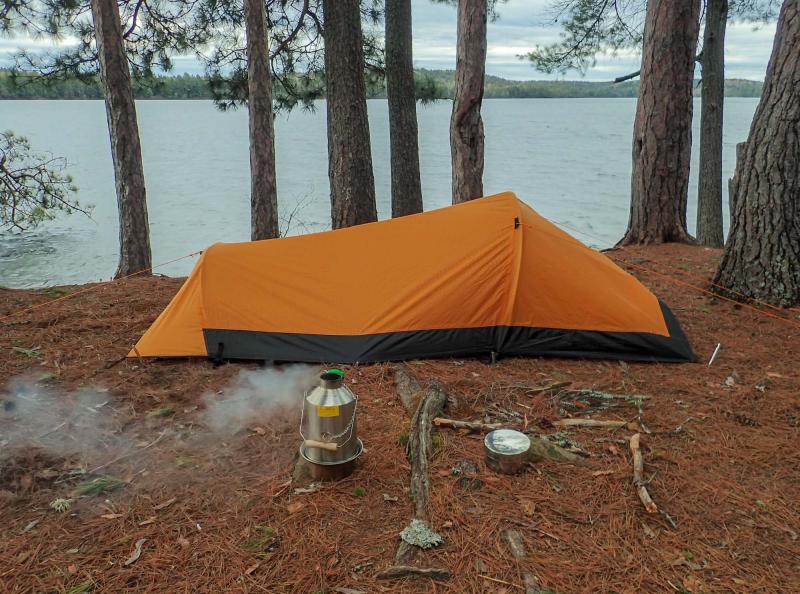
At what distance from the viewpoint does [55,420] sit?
133 inches

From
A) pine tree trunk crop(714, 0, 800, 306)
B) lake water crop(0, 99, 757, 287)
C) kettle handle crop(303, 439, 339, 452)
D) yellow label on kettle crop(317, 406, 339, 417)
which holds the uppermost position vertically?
pine tree trunk crop(714, 0, 800, 306)

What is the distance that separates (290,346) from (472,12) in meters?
4.72

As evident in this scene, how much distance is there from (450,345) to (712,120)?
9.10 m

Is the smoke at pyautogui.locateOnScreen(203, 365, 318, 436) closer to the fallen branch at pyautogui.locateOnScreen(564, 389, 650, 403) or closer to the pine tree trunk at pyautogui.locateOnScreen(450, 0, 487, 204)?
the fallen branch at pyautogui.locateOnScreen(564, 389, 650, 403)

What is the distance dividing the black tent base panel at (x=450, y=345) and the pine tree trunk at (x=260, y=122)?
4.50m

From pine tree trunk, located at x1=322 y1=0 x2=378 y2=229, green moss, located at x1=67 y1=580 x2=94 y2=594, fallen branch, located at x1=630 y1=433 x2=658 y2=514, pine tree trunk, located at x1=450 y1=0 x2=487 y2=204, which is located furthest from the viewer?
pine tree trunk, located at x1=322 y1=0 x2=378 y2=229

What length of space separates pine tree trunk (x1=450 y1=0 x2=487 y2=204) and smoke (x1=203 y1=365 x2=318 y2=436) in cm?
397

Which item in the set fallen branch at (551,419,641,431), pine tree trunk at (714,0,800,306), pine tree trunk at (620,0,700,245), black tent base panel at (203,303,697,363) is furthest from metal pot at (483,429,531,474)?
pine tree trunk at (620,0,700,245)

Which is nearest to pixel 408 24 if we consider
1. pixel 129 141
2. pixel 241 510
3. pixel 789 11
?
pixel 129 141

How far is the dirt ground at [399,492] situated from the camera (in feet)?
7.29

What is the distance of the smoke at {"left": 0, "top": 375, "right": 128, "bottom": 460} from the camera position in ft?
10.2

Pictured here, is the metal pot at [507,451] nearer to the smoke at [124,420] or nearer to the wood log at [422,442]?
the wood log at [422,442]

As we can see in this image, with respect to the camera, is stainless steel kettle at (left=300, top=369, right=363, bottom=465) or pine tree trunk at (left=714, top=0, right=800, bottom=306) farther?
pine tree trunk at (left=714, top=0, right=800, bottom=306)

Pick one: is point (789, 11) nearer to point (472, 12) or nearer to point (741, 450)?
point (472, 12)
